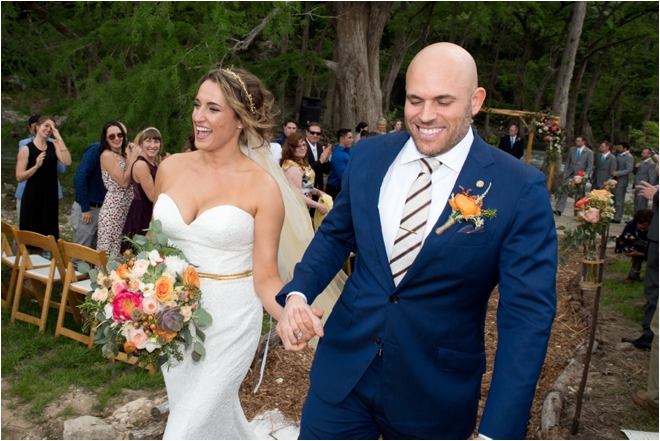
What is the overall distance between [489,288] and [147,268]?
1659 millimetres

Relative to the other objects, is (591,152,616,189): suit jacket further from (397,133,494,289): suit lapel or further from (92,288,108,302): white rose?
(92,288,108,302): white rose

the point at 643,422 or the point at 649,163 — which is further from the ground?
the point at 649,163

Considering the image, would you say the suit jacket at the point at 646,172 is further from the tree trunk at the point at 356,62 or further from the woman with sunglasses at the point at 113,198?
the woman with sunglasses at the point at 113,198

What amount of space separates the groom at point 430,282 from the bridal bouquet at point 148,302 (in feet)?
2.37

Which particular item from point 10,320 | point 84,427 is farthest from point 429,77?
point 10,320

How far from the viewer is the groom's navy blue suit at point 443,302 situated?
2184 millimetres

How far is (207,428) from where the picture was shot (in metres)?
3.48

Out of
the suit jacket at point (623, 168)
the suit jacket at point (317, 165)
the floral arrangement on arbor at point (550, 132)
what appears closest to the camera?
the suit jacket at point (317, 165)

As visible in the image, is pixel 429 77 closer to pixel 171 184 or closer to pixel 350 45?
pixel 171 184

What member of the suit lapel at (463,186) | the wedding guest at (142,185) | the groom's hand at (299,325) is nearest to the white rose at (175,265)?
the groom's hand at (299,325)

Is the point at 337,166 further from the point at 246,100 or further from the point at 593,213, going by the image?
the point at 246,100

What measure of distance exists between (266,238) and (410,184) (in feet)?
4.34

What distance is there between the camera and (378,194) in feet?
8.29

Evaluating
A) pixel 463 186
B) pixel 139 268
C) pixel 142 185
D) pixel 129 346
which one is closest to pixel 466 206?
pixel 463 186
